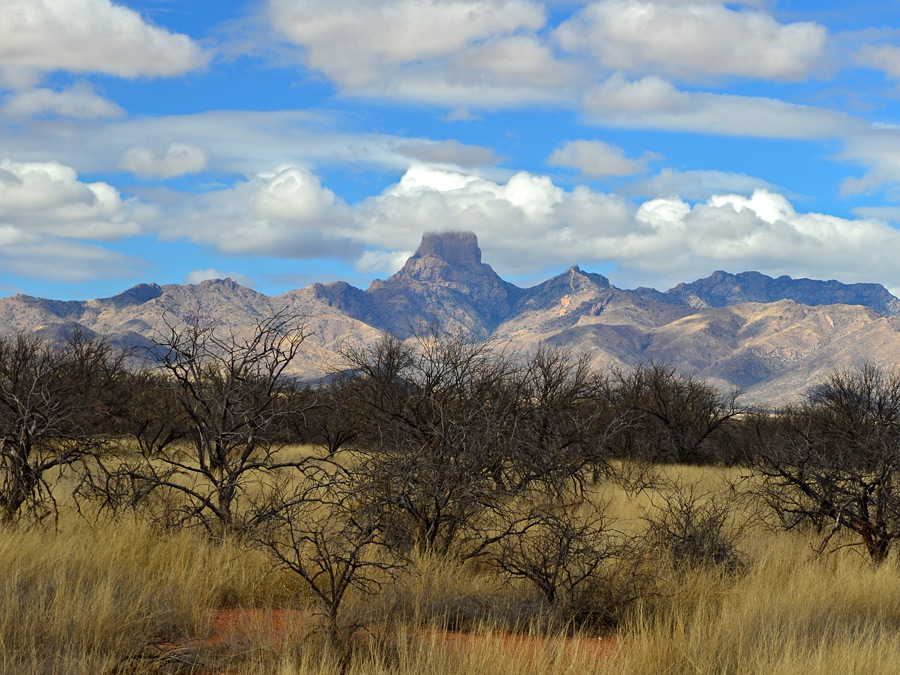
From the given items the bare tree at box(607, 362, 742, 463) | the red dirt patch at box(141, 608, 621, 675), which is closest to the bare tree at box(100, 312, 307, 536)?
the red dirt patch at box(141, 608, 621, 675)

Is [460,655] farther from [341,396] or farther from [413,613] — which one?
[341,396]

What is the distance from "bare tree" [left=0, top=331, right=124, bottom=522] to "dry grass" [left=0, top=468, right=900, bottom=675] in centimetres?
99

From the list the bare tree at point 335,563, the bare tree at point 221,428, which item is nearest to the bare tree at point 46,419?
the bare tree at point 221,428

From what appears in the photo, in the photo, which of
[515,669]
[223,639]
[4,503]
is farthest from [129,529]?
[515,669]

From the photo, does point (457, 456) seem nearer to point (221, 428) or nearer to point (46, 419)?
point (221, 428)

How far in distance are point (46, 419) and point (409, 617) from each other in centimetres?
584

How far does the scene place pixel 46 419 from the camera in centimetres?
990

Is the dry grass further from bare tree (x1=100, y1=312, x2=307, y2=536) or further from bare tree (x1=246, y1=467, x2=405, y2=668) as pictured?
bare tree (x1=100, y1=312, x2=307, y2=536)

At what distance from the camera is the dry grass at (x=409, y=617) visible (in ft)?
17.2

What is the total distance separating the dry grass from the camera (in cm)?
525

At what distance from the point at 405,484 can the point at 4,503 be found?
4.77 m

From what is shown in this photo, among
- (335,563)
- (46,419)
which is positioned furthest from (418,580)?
(46,419)

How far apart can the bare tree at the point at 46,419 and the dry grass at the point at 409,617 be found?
3.25 ft

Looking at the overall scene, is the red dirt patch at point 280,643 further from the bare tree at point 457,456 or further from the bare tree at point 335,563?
the bare tree at point 457,456
